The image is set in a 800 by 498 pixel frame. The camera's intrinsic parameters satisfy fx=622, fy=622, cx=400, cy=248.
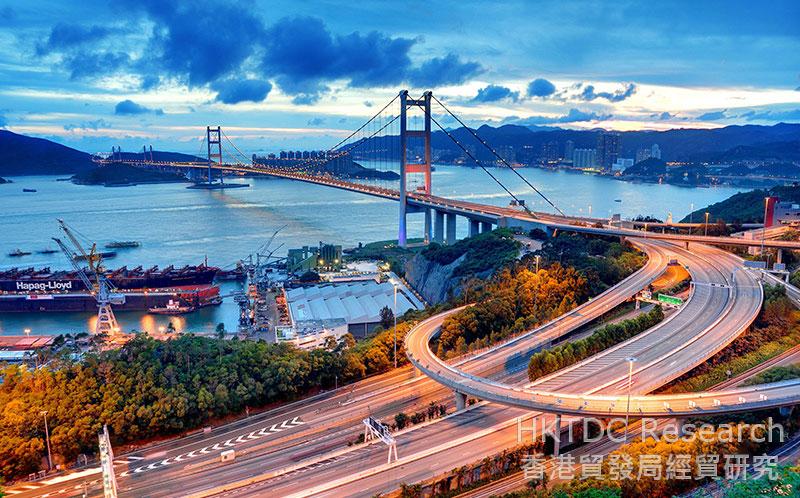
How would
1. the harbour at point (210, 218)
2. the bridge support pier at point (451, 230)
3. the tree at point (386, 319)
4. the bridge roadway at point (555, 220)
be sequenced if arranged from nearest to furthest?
the tree at point (386, 319) < the bridge roadway at point (555, 220) < the harbour at point (210, 218) < the bridge support pier at point (451, 230)

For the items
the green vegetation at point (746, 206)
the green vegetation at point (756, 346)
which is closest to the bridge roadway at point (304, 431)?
the green vegetation at point (756, 346)

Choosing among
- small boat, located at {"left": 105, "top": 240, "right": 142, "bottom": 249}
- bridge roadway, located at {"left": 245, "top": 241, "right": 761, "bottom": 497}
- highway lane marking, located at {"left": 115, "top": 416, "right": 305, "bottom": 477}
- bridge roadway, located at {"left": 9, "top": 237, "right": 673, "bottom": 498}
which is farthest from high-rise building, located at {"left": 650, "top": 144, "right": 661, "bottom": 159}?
highway lane marking, located at {"left": 115, "top": 416, "right": 305, "bottom": 477}

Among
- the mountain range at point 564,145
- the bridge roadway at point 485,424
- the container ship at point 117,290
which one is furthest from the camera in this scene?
the mountain range at point 564,145

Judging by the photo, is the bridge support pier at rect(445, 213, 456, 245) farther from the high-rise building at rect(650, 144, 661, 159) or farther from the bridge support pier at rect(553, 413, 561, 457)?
the high-rise building at rect(650, 144, 661, 159)

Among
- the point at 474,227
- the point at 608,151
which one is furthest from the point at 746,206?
the point at 608,151

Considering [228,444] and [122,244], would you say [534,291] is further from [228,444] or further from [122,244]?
[122,244]

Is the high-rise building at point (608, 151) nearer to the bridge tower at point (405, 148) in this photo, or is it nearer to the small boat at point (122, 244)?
the bridge tower at point (405, 148)

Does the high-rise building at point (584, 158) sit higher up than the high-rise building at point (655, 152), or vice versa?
the high-rise building at point (655, 152)
